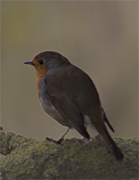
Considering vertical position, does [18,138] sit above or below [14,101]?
above

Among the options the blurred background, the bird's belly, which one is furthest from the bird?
the blurred background

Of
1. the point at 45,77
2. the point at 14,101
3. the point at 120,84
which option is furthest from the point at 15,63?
the point at 45,77

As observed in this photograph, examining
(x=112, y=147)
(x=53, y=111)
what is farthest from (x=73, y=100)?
(x=112, y=147)

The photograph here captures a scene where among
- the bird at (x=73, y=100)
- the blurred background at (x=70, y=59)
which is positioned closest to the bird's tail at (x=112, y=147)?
the bird at (x=73, y=100)

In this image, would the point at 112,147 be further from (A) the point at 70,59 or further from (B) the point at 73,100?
(A) the point at 70,59

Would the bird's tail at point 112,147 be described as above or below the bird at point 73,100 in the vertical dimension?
below

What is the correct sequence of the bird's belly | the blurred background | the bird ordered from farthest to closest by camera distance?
the blurred background → the bird's belly → the bird

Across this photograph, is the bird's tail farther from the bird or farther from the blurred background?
the blurred background

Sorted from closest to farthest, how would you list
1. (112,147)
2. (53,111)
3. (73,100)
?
(112,147) → (73,100) → (53,111)

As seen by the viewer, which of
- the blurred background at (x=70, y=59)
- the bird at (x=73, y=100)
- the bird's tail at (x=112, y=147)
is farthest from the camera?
the blurred background at (x=70, y=59)

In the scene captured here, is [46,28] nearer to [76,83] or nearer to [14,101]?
[14,101]

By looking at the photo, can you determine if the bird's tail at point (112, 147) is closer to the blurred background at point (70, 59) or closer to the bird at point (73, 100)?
the bird at point (73, 100)
